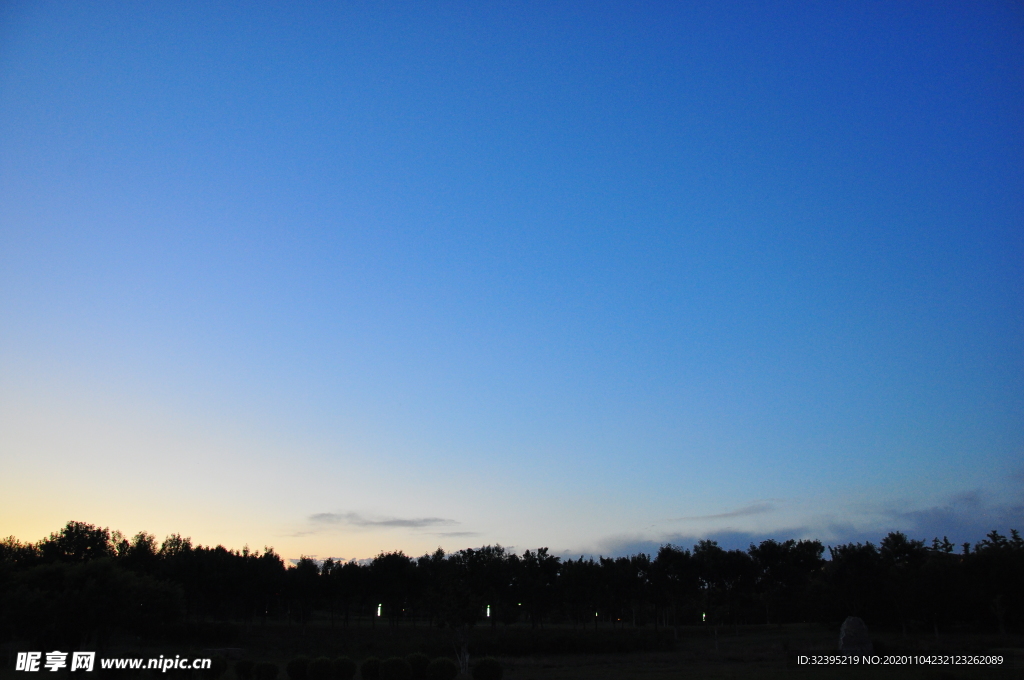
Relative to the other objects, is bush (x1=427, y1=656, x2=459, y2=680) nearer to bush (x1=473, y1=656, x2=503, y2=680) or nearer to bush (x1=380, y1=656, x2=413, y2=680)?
bush (x1=380, y1=656, x2=413, y2=680)

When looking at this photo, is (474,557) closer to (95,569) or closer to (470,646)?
(470,646)

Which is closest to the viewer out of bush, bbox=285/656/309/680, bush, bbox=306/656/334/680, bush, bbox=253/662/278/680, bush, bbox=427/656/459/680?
bush, bbox=253/662/278/680

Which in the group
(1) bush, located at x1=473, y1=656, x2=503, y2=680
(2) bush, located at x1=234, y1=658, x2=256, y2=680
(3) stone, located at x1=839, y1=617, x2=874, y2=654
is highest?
(2) bush, located at x1=234, y1=658, x2=256, y2=680

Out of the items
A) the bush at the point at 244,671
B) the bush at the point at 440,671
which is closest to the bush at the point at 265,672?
the bush at the point at 244,671

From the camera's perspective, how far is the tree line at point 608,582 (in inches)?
2505

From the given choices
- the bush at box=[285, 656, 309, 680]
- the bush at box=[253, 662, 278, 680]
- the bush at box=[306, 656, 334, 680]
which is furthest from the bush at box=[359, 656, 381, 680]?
the bush at box=[253, 662, 278, 680]

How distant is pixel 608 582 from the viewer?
8244 cm

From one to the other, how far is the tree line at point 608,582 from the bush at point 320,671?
21.0m

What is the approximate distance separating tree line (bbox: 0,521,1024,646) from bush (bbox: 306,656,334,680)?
68.9 feet

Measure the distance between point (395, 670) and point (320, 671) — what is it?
3.58 metres

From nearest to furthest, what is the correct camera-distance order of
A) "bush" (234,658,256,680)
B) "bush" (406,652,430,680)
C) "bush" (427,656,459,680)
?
"bush" (234,658,256,680) → "bush" (427,656,459,680) → "bush" (406,652,430,680)

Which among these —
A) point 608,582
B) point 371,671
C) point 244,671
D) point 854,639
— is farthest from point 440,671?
point 608,582

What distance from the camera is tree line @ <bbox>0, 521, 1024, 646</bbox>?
63625mm

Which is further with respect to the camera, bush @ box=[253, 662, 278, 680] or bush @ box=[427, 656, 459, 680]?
bush @ box=[427, 656, 459, 680]
